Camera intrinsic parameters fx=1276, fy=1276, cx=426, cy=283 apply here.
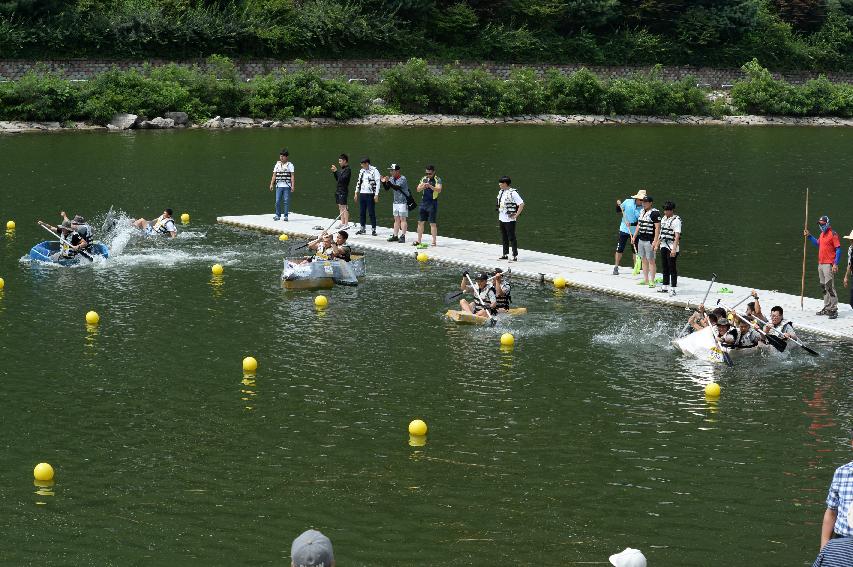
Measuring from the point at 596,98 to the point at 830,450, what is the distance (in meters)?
75.1

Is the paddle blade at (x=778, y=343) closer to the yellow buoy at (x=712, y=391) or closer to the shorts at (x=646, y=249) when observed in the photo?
the yellow buoy at (x=712, y=391)

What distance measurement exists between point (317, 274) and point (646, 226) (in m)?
8.47

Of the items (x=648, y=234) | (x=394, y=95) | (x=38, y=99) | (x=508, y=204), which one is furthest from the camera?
(x=394, y=95)

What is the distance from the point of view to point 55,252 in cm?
3634

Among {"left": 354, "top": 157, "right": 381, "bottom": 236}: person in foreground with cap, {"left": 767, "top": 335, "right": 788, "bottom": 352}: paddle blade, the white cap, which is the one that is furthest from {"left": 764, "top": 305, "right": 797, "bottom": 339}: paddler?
{"left": 354, "top": 157, "right": 381, "bottom": 236}: person in foreground with cap

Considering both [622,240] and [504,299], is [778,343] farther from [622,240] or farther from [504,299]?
[622,240]

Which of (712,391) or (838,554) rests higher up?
(838,554)

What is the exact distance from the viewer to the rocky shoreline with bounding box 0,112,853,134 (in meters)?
78.4

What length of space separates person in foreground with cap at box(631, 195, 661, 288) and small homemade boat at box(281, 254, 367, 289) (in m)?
7.47

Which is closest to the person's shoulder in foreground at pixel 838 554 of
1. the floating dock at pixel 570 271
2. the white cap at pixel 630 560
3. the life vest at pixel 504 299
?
the white cap at pixel 630 560

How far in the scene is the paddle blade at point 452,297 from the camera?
1223 inches

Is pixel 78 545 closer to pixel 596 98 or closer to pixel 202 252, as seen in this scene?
pixel 202 252

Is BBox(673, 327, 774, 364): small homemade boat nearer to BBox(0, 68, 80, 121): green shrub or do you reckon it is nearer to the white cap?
the white cap

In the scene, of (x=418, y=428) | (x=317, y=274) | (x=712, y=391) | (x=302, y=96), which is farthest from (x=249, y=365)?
(x=302, y=96)
